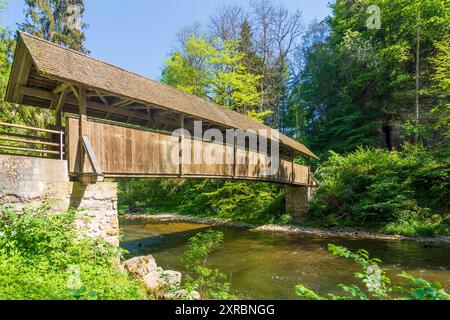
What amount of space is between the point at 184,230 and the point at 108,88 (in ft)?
33.9

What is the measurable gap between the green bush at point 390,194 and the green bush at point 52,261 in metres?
12.2

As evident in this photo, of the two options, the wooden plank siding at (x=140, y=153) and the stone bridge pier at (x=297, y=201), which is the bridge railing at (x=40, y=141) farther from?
the stone bridge pier at (x=297, y=201)

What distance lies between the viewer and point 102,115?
332 inches

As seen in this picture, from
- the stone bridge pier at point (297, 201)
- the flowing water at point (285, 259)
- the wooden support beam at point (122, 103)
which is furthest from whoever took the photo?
the stone bridge pier at point (297, 201)

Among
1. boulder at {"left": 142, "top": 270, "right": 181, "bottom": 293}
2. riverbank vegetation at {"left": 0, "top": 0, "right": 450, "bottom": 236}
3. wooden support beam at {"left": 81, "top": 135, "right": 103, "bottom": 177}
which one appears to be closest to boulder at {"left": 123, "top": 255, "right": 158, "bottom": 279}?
boulder at {"left": 142, "top": 270, "right": 181, "bottom": 293}

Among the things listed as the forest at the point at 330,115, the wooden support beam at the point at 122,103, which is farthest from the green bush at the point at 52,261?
the wooden support beam at the point at 122,103

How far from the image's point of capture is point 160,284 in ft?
17.2

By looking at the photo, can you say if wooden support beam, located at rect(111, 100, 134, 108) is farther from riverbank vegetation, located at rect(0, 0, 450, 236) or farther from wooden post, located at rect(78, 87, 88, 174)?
riverbank vegetation, located at rect(0, 0, 450, 236)

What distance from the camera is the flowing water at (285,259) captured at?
6941 mm

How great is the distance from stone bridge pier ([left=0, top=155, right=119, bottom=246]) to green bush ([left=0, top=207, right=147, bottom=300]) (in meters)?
0.26

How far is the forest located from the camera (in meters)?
11.6

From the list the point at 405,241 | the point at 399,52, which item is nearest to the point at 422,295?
the point at 405,241

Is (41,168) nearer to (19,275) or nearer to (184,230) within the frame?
(19,275)
